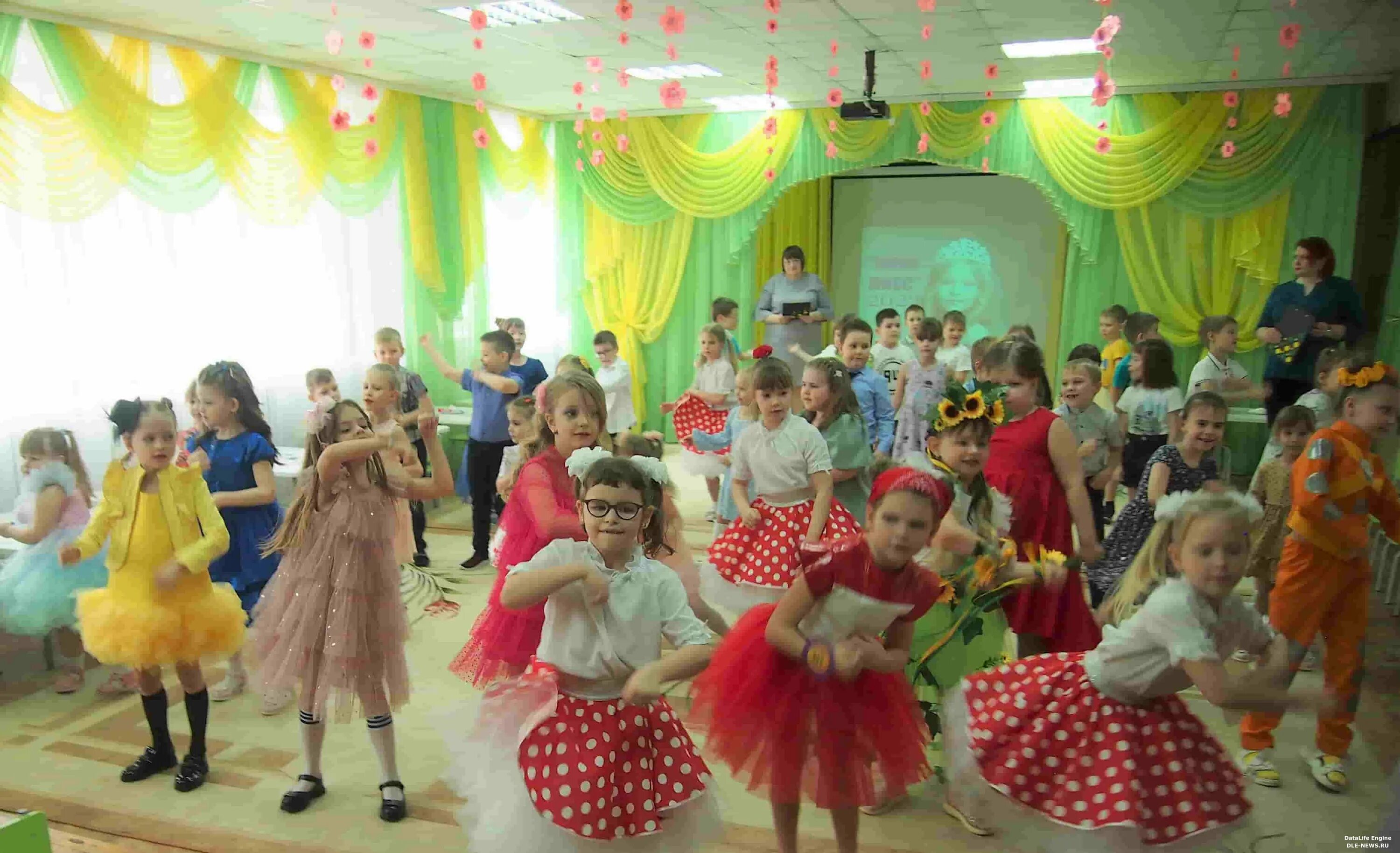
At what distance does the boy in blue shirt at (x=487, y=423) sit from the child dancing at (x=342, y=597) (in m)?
2.51

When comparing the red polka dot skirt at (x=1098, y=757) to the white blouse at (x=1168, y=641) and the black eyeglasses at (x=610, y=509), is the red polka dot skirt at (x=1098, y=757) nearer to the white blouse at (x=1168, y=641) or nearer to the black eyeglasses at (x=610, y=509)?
the white blouse at (x=1168, y=641)

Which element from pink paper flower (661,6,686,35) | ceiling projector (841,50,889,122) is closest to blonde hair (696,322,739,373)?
pink paper flower (661,6,686,35)

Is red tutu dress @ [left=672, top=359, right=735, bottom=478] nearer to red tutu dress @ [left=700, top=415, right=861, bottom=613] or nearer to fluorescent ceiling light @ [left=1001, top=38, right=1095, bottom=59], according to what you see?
red tutu dress @ [left=700, top=415, right=861, bottom=613]

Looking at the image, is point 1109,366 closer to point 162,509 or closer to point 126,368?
point 162,509

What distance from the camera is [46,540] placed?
3902 millimetres

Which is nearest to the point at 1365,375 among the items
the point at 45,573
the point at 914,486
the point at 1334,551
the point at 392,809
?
the point at 1334,551

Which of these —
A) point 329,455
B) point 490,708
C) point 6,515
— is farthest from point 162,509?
point 6,515

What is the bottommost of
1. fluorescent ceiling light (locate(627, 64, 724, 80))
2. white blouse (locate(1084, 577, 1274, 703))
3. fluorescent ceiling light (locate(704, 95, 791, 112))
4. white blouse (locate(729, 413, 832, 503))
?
white blouse (locate(1084, 577, 1274, 703))

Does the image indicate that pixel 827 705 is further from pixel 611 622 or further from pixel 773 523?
pixel 773 523

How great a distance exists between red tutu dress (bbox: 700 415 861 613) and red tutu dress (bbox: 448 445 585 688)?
3.07 feet

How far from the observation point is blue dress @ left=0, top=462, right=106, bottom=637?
12.4ft

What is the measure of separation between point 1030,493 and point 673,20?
3.62 metres

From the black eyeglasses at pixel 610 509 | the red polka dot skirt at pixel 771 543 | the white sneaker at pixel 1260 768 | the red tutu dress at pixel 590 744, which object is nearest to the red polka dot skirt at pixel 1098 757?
the red tutu dress at pixel 590 744

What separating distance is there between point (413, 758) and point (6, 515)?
289 centimetres
